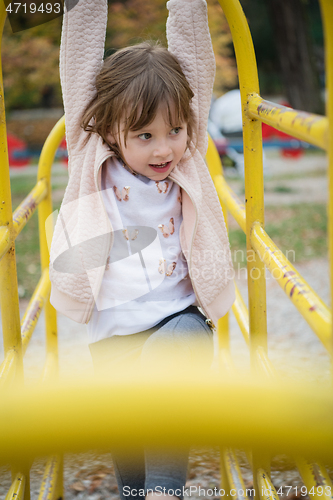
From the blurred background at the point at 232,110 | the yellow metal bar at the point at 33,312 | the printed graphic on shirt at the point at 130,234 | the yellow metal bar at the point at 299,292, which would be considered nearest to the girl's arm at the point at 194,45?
Result: the printed graphic on shirt at the point at 130,234

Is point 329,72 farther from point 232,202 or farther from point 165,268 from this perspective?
point 232,202

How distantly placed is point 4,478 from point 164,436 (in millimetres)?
1555

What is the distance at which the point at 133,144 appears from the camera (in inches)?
46.3

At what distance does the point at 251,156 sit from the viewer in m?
1.16

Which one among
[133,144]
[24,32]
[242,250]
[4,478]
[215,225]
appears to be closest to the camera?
[133,144]

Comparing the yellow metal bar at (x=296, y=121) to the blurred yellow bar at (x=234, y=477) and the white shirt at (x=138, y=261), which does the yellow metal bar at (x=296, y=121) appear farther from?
the blurred yellow bar at (x=234, y=477)

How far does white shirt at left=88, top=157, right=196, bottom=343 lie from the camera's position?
1225 millimetres

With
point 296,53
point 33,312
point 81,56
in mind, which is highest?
point 296,53

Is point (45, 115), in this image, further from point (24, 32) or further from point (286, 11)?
point (286, 11)

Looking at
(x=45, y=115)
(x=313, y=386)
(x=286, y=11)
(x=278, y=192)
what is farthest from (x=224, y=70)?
(x=313, y=386)

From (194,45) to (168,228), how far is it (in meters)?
0.46

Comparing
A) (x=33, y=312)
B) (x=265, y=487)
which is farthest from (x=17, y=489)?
(x=265, y=487)

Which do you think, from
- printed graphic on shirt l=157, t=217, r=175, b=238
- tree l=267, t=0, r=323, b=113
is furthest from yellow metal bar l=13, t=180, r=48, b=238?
tree l=267, t=0, r=323, b=113

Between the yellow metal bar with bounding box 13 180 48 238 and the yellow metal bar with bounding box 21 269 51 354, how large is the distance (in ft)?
0.82
